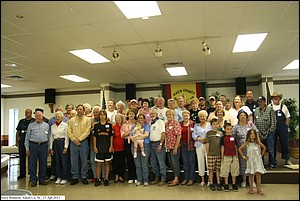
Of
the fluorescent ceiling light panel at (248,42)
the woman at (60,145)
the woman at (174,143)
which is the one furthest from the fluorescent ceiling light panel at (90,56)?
the fluorescent ceiling light panel at (248,42)

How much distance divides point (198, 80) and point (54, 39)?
6089mm

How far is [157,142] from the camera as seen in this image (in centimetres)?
432

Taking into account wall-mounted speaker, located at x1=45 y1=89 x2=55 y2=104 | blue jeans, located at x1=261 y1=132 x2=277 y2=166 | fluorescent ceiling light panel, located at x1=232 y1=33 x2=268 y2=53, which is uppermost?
fluorescent ceiling light panel, located at x1=232 y1=33 x2=268 y2=53

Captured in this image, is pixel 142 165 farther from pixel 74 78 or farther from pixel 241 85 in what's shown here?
pixel 241 85

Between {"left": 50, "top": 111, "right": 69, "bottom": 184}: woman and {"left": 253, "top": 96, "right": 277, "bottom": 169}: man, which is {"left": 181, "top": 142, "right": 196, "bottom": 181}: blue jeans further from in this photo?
{"left": 50, "top": 111, "right": 69, "bottom": 184}: woman

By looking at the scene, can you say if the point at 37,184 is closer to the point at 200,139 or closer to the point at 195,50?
the point at 200,139

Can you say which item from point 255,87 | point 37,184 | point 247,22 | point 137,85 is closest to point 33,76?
point 137,85

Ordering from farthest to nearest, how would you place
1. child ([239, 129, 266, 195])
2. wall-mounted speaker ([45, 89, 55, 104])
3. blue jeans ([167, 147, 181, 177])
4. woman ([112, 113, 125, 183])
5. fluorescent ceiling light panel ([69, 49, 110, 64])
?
1. wall-mounted speaker ([45, 89, 55, 104])
2. fluorescent ceiling light panel ([69, 49, 110, 64])
3. woman ([112, 113, 125, 183])
4. blue jeans ([167, 147, 181, 177])
5. child ([239, 129, 266, 195])

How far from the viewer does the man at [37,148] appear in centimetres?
457

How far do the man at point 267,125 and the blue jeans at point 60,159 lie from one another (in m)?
3.50

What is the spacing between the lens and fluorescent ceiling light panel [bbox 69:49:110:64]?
5.81 metres

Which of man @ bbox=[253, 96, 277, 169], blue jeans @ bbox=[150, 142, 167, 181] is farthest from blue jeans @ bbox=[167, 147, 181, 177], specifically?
man @ bbox=[253, 96, 277, 169]

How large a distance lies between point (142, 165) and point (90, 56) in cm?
319

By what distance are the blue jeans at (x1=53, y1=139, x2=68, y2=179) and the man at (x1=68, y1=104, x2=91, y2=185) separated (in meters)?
0.20
